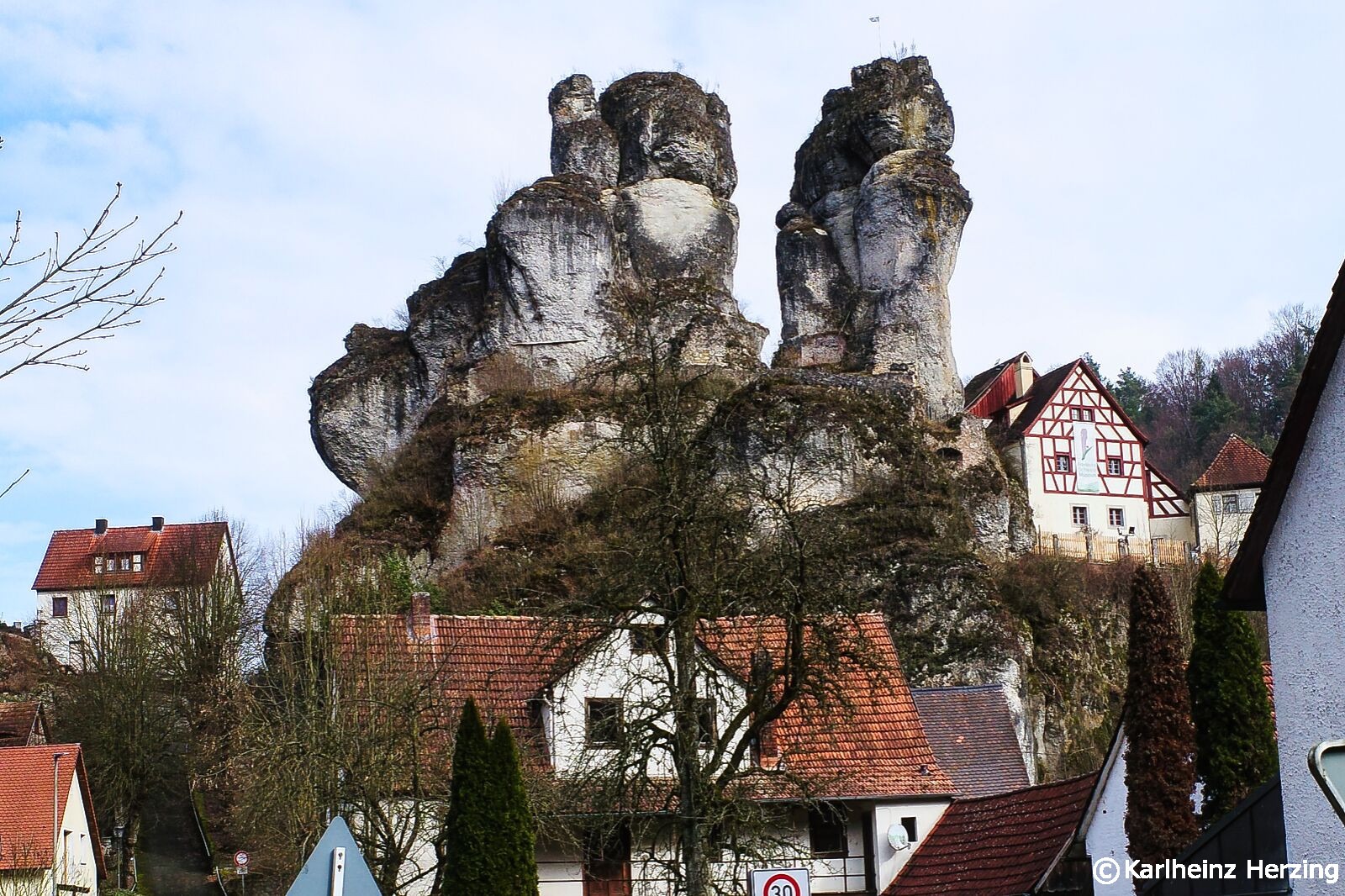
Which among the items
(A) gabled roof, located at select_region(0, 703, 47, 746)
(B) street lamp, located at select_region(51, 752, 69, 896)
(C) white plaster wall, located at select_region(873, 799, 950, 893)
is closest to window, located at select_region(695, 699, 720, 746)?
(C) white plaster wall, located at select_region(873, 799, 950, 893)

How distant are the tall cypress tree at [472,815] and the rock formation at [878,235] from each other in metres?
41.1

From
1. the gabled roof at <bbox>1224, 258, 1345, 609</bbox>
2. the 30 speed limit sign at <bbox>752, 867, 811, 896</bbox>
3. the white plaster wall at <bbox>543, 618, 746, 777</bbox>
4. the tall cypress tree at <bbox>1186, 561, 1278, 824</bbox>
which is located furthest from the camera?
the white plaster wall at <bbox>543, 618, 746, 777</bbox>

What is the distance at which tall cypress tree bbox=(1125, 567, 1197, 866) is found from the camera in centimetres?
1762

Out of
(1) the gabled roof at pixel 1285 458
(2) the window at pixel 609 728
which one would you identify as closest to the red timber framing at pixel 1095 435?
(2) the window at pixel 609 728

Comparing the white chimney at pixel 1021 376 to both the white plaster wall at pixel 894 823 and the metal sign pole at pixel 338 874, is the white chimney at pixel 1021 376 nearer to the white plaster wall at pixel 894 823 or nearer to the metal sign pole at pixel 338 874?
the white plaster wall at pixel 894 823

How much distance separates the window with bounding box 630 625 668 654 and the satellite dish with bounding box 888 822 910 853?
933 cm

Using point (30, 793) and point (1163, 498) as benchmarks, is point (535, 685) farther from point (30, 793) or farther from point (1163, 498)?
point (1163, 498)

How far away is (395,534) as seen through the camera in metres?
51.4

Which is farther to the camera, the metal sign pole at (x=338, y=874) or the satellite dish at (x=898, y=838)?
the satellite dish at (x=898, y=838)

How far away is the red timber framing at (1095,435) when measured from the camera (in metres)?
62.0

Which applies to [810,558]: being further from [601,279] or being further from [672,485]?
[601,279]

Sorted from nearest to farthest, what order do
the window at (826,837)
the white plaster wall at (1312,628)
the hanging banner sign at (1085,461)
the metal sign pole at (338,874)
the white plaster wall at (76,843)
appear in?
the metal sign pole at (338,874)
the white plaster wall at (1312,628)
the window at (826,837)
the white plaster wall at (76,843)
the hanging banner sign at (1085,461)

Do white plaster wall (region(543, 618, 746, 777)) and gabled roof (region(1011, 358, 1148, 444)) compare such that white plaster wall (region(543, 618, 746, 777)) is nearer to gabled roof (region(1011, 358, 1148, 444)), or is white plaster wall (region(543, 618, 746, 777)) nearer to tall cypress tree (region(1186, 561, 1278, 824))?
tall cypress tree (region(1186, 561, 1278, 824))

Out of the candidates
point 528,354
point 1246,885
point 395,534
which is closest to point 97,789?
point 395,534
